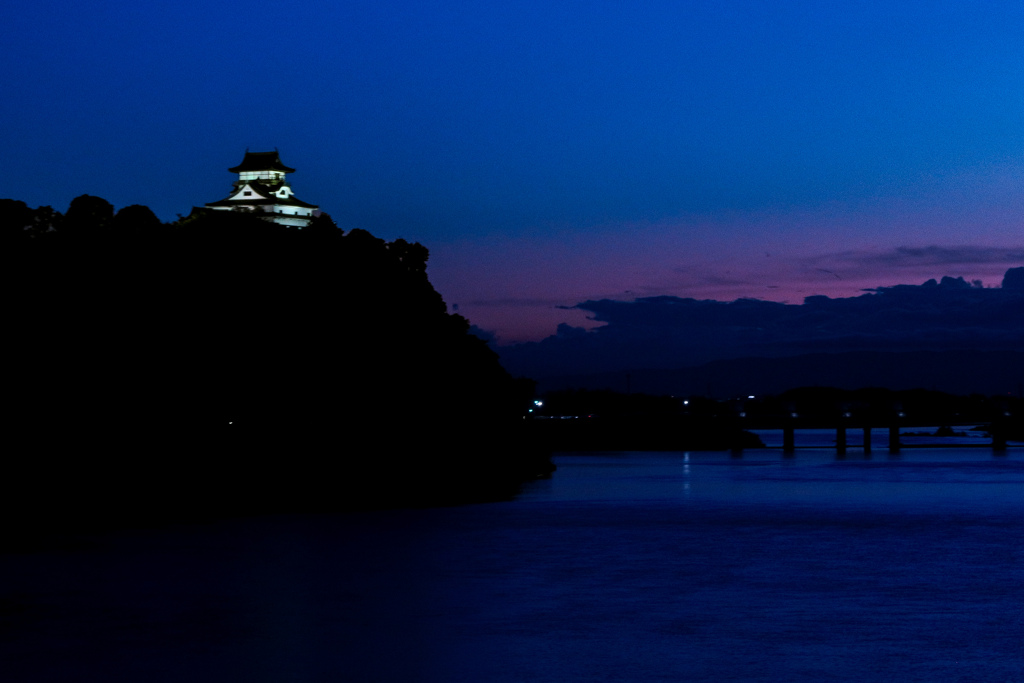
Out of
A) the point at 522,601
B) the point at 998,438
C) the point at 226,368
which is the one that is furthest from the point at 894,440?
the point at 522,601

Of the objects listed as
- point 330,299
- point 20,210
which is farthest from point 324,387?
point 20,210

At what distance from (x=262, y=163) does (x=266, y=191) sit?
5.27 meters

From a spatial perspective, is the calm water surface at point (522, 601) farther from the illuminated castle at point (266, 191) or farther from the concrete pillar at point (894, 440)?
the concrete pillar at point (894, 440)

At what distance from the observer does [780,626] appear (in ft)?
67.4

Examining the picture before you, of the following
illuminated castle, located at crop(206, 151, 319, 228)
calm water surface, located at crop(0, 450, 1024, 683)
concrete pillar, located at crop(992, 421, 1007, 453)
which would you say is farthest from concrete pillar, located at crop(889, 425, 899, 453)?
calm water surface, located at crop(0, 450, 1024, 683)

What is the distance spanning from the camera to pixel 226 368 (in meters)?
51.2

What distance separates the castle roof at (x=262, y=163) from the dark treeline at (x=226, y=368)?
292 feet

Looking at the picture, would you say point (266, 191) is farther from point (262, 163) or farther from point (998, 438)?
point (998, 438)

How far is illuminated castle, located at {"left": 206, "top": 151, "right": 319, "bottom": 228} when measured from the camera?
144m

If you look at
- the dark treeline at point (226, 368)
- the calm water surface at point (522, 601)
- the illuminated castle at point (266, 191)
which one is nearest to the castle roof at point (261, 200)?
the illuminated castle at point (266, 191)

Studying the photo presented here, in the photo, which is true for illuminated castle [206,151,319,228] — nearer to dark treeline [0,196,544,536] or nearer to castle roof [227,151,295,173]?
castle roof [227,151,295,173]

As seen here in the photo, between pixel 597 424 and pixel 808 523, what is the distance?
116509mm

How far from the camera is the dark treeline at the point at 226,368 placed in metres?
46.4

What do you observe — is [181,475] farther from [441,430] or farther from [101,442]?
[441,430]
